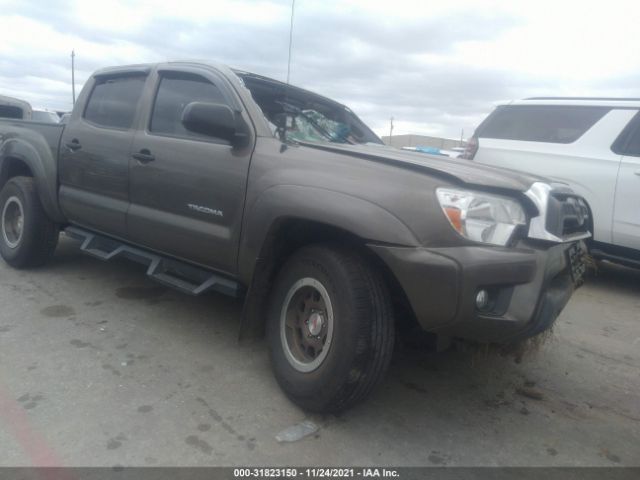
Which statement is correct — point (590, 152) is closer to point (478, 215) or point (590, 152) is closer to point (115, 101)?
point (478, 215)

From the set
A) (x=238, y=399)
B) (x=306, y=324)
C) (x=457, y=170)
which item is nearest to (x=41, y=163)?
(x=238, y=399)

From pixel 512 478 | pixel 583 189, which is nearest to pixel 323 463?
pixel 512 478

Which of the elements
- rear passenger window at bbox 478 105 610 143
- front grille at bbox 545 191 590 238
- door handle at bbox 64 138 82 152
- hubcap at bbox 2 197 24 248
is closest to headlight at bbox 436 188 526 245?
front grille at bbox 545 191 590 238

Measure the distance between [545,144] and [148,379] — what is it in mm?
5020

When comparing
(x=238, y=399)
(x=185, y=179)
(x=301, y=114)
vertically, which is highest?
(x=301, y=114)

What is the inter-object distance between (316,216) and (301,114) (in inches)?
48.7

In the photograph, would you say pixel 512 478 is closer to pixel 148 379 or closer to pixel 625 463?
pixel 625 463

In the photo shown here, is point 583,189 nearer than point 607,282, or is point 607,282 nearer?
point 583,189

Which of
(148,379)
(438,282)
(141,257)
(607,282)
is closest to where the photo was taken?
(438,282)

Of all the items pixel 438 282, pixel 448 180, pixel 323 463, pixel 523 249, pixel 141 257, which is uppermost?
pixel 448 180

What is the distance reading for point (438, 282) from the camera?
7.44ft

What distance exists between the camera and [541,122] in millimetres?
6125

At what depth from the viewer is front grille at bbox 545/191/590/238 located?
247 centimetres

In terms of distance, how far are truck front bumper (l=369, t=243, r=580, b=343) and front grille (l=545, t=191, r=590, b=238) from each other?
187 millimetres
